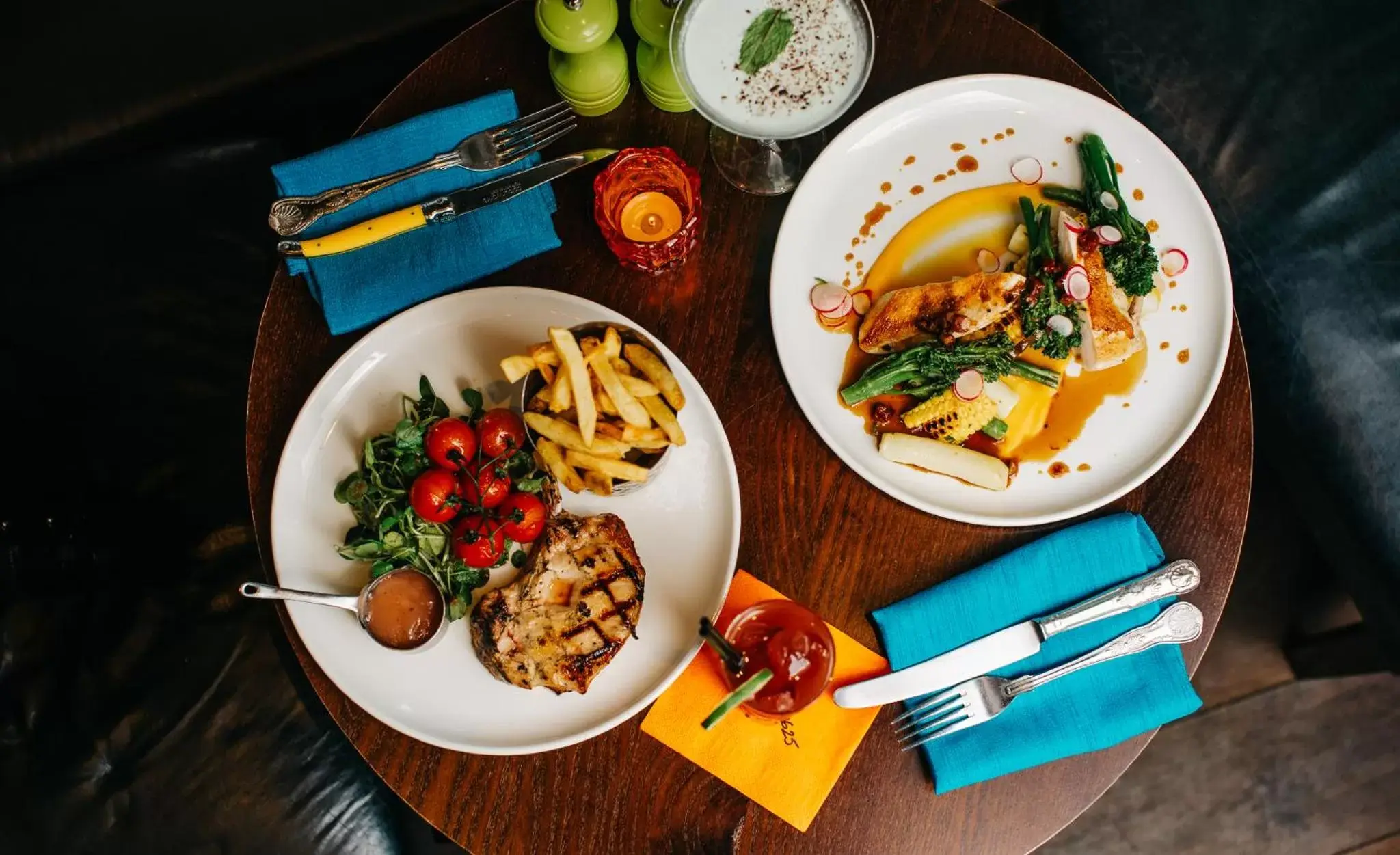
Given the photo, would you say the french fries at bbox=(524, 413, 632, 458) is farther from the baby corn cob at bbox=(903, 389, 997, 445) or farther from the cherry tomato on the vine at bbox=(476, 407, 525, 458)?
the baby corn cob at bbox=(903, 389, 997, 445)

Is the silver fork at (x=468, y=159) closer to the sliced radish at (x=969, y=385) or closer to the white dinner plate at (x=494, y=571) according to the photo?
the white dinner plate at (x=494, y=571)

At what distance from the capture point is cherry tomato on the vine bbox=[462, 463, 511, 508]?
6.76 feet

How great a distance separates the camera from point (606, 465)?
195cm

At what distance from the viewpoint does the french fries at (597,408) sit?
1.93 m

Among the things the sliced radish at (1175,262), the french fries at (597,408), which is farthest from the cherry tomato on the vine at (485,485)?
the sliced radish at (1175,262)

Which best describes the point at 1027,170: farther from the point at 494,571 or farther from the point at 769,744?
the point at 494,571

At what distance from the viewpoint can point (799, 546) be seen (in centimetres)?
224

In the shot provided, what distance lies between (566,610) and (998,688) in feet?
3.42

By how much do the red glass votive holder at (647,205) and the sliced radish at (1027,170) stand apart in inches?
33.0

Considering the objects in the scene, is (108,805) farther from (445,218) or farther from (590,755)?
(445,218)

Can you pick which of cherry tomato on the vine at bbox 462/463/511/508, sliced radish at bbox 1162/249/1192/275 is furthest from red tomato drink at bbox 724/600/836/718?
sliced radish at bbox 1162/249/1192/275

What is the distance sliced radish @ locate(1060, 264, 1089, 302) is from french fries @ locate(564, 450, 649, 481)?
3.77 feet

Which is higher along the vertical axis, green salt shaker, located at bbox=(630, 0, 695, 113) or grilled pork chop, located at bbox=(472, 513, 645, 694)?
green salt shaker, located at bbox=(630, 0, 695, 113)

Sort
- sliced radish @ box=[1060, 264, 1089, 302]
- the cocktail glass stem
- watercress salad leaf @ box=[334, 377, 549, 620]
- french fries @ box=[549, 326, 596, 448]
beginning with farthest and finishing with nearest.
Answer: the cocktail glass stem, sliced radish @ box=[1060, 264, 1089, 302], watercress salad leaf @ box=[334, 377, 549, 620], french fries @ box=[549, 326, 596, 448]
